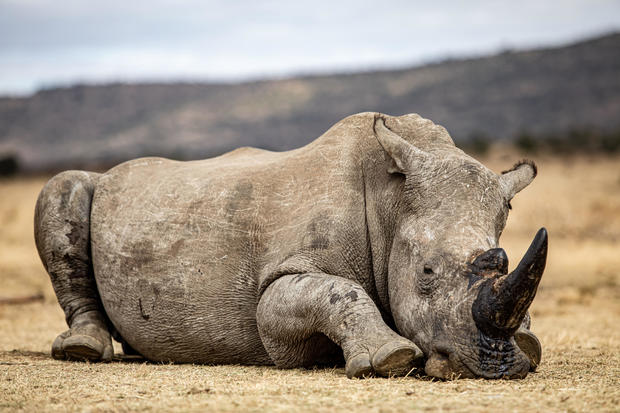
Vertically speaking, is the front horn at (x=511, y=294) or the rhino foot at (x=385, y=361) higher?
the front horn at (x=511, y=294)

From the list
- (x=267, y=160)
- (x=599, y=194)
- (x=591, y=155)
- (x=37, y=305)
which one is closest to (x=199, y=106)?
(x=591, y=155)

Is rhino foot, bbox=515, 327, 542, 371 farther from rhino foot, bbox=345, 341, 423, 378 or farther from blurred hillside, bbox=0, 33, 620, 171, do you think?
blurred hillside, bbox=0, 33, 620, 171

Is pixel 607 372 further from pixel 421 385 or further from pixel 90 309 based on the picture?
pixel 90 309

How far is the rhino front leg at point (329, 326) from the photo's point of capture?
4.82 meters

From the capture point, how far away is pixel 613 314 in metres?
11.3

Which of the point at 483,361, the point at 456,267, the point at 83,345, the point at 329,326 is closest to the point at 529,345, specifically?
the point at 483,361

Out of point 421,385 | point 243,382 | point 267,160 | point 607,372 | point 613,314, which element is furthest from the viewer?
point 613,314

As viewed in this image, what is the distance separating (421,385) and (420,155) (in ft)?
5.94

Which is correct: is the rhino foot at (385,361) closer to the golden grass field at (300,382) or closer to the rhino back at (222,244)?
the golden grass field at (300,382)

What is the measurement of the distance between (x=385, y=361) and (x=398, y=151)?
1.66m

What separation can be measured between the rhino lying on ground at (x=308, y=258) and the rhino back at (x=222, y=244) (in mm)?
13

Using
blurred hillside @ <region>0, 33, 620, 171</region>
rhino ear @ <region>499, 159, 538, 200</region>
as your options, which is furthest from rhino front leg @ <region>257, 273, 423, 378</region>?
blurred hillside @ <region>0, 33, 620, 171</region>

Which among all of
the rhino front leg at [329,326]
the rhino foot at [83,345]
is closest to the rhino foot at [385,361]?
the rhino front leg at [329,326]

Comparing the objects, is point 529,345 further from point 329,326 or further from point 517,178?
point 329,326
